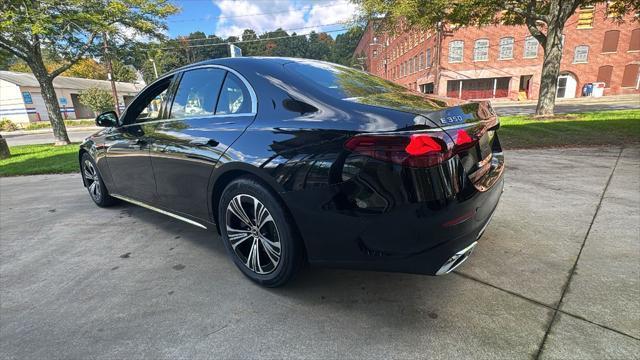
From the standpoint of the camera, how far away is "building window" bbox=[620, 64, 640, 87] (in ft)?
107

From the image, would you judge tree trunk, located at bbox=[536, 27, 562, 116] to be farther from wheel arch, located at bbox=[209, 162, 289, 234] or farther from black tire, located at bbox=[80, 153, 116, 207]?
black tire, located at bbox=[80, 153, 116, 207]

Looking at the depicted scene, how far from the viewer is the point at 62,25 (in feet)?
37.0

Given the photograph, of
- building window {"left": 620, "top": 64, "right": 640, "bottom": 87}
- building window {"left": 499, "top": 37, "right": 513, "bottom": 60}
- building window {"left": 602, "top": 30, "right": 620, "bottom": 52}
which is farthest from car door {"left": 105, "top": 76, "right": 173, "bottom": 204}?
building window {"left": 620, "top": 64, "right": 640, "bottom": 87}

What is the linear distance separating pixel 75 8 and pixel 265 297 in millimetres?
12994

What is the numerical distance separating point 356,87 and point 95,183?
3.85 m

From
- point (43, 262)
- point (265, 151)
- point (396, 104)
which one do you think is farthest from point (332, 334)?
point (43, 262)

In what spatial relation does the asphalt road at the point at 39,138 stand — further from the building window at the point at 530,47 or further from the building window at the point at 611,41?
the building window at the point at 611,41

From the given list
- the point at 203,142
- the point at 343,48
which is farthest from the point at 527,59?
the point at 343,48

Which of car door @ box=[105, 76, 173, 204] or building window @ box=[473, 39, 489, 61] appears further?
building window @ box=[473, 39, 489, 61]

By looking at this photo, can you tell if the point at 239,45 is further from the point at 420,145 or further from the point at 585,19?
the point at 420,145

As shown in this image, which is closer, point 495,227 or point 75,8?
point 495,227

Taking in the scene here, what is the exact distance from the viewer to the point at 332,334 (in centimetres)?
203

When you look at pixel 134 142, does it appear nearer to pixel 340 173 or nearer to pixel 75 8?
pixel 340 173

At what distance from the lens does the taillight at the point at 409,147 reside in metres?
1.76
